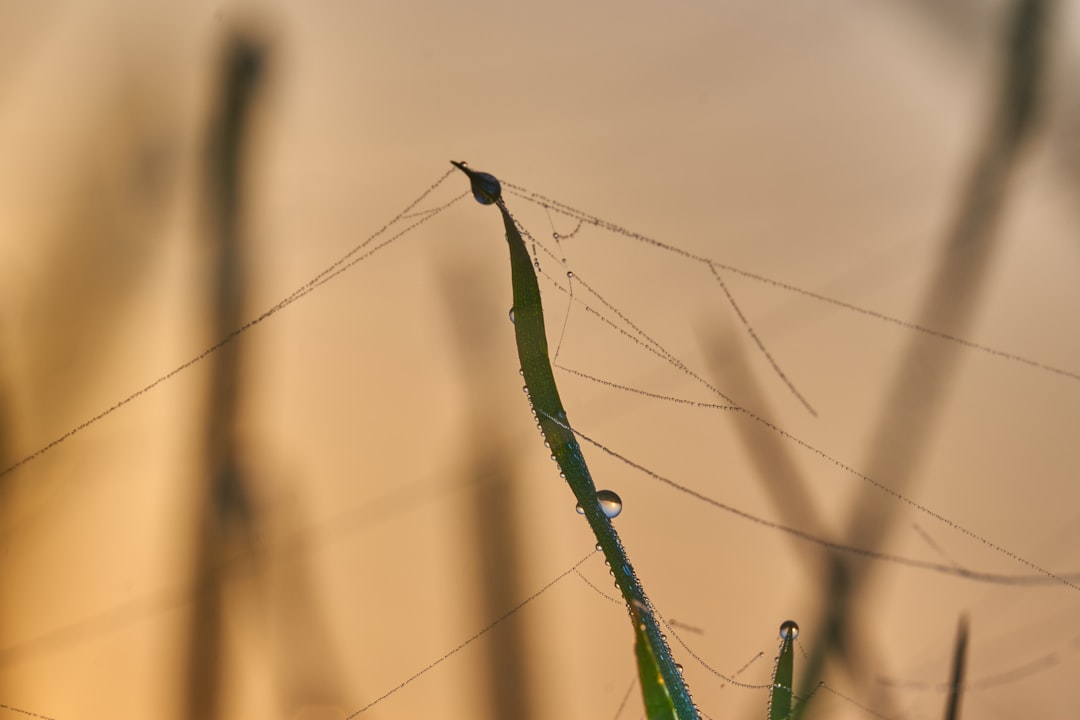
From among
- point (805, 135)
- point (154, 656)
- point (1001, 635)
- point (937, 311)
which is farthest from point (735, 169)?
point (154, 656)

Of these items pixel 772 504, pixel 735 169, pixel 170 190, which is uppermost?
pixel 170 190

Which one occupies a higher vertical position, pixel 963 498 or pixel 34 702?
pixel 34 702

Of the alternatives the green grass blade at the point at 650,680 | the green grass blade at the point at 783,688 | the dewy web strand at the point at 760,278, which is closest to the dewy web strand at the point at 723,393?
the dewy web strand at the point at 760,278

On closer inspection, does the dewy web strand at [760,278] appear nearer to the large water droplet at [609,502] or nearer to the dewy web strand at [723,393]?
the dewy web strand at [723,393]

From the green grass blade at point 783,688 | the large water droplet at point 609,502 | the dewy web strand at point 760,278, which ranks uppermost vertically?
the dewy web strand at point 760,278

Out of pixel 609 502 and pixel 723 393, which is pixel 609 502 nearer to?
pixel 609 502

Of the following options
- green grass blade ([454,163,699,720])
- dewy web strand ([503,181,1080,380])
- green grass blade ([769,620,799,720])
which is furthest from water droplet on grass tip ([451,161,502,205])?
green grass blade ([769,620,799,720])

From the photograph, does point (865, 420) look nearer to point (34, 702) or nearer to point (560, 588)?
point (560, 588)

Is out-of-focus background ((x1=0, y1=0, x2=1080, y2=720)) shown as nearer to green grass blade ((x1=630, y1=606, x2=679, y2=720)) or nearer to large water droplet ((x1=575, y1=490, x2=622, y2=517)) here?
large water droplet ((x1=575, y1=490, x2=622, y2=517))

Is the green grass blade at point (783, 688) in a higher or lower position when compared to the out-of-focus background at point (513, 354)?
lower
